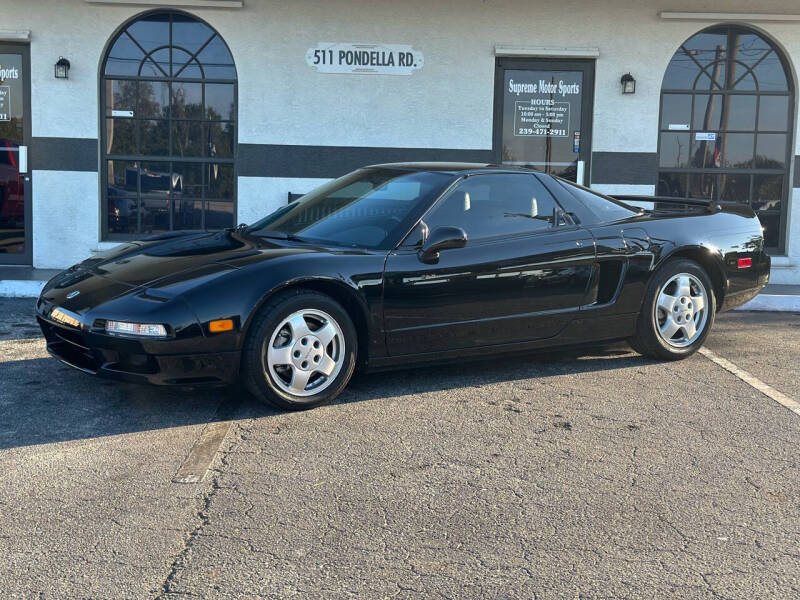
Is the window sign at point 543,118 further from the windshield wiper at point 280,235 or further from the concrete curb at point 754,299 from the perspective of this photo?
the windshield wiper at point 280,235

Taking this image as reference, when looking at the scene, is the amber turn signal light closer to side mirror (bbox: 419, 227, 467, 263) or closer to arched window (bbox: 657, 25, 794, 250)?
side mirror (bbox: 419, 227, 467, 263)

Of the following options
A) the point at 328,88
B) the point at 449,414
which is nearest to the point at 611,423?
the point at 449,414

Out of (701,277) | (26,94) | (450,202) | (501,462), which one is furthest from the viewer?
(26,94)

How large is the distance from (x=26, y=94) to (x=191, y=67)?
74.4 inches

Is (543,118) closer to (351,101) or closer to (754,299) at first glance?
(351,101)

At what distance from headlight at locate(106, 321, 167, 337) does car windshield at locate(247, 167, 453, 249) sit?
129 centimetres

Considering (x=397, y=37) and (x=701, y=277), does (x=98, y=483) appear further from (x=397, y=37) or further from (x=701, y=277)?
(x=397, y=37)

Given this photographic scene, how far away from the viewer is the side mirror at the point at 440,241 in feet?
17.2

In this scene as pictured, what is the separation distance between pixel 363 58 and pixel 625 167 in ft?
10.9

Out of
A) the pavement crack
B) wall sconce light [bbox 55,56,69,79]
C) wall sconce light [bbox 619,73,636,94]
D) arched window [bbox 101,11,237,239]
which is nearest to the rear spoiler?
wall sconce light [bbox 619,73,636,94]

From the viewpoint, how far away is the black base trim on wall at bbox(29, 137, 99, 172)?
399 inches

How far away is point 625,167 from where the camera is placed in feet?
34.4

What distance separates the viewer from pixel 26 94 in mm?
10117

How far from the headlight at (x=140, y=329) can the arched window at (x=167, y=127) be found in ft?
19.1
